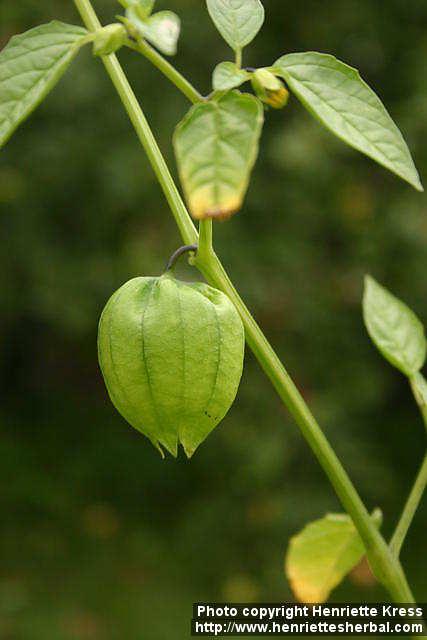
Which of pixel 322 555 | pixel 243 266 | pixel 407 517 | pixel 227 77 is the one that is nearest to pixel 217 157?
pixel 227 77

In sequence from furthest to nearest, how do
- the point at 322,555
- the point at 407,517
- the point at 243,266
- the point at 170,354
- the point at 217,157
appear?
the point at 243,266 → the point at 322,555 → the point at 407,517 → the point at 170,354 → the point at 217,157

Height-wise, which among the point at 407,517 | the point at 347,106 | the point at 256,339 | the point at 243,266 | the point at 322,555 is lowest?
the point at 243,266

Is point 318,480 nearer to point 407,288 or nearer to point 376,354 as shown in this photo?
point 376,354

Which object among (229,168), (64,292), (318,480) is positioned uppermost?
(229,168)

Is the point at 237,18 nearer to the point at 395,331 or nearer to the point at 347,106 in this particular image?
the point at 347,106

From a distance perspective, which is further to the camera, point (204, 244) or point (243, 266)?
point (243, 266)

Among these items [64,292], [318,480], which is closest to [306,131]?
[64,292]

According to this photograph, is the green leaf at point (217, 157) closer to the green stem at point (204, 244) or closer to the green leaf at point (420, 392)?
the green stem at point (204, 244)
